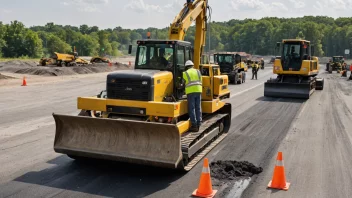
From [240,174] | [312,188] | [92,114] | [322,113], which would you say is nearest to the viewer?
[312,188]

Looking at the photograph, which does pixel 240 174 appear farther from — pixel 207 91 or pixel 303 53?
pixel 303 53

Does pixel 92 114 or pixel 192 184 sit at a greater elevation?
pixel 92 114

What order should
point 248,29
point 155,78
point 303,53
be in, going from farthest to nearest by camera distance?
point 248,29 → point 303,53 → point 155,78

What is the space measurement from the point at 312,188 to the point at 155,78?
3.96m

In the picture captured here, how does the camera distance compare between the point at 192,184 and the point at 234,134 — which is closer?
the point at 192,184

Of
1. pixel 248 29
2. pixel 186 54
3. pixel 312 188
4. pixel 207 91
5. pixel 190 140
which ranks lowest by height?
pixel 312 188

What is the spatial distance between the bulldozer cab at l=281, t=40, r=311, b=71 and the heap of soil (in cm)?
1420

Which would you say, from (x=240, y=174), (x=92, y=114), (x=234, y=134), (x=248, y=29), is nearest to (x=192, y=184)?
(x=240, y=174)

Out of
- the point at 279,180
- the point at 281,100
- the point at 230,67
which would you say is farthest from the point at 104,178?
the point at 230,67

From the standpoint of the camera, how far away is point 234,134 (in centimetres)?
1144

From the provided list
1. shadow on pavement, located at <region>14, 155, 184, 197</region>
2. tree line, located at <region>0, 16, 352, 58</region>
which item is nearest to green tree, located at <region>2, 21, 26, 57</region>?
tree line, located at <region>0, 16, 352, 58</region>

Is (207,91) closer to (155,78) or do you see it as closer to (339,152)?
(155,78)

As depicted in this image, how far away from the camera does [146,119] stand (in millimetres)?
8492

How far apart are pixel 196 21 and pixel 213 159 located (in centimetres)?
495
